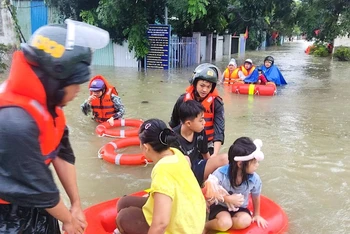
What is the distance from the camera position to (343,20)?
420 inches

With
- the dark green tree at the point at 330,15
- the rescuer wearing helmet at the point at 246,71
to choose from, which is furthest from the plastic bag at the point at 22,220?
the dark green tree at the point at 330,15

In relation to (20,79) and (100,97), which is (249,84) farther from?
(20,79)

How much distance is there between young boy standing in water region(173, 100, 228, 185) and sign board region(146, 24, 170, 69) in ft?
33.1

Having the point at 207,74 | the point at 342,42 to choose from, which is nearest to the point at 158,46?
the point at 207,74

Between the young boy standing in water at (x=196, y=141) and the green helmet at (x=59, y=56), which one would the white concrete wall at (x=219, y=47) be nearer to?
the young boy standing in water at (x=196, y=141)

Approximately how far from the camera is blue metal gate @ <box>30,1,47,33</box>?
1428 cm

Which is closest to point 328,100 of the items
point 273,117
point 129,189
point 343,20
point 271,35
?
point 273,117

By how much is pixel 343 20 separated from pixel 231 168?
373 inches

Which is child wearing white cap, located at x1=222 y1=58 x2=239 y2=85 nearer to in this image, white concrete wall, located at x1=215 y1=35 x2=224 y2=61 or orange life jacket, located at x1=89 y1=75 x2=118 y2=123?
orange life jacket, located at x1=89 y1=75 x2=118 y2=123

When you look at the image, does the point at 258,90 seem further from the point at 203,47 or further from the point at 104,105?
the point at 203,47

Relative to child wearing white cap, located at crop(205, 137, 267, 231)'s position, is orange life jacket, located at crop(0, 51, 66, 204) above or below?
above

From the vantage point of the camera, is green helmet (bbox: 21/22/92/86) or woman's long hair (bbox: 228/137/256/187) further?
woman's long hair (bbox: 228/137/256/187)

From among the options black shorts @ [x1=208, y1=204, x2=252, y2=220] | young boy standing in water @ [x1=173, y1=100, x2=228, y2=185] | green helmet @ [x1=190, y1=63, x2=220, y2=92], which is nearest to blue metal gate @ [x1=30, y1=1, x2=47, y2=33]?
green helmet @ [x1=190, y1=63, x2=220, y2=92]

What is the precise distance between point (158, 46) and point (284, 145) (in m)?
8.72
